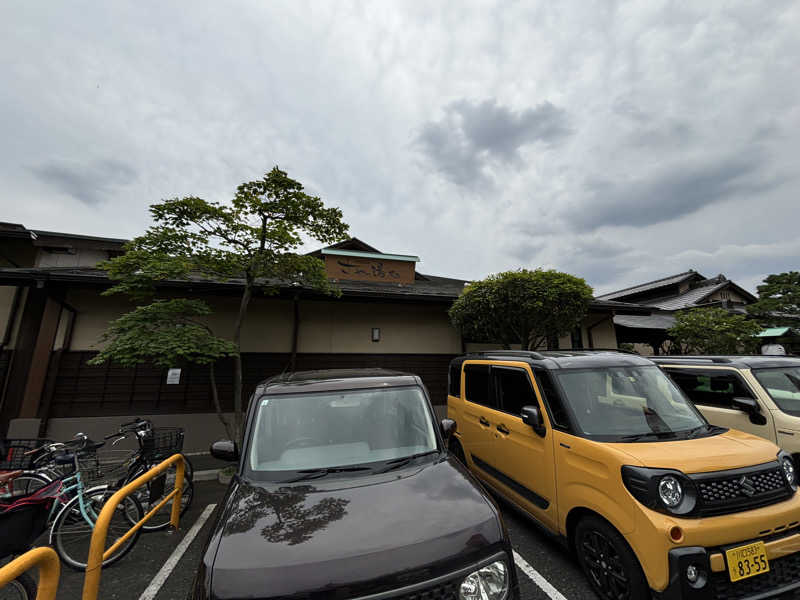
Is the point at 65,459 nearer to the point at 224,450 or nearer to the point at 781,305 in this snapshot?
the point at 224,450

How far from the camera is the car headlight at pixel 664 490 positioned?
82.7 inches

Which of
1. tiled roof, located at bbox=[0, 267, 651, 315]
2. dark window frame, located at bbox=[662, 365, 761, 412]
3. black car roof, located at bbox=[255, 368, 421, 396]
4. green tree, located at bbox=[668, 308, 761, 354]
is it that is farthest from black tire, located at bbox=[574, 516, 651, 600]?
green tree, located at bbox=[668, 308, 761, 354]

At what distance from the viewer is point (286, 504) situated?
1.84 m

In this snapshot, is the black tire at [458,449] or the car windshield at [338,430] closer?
the car windshield at [338,430]

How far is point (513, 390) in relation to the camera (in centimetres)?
362

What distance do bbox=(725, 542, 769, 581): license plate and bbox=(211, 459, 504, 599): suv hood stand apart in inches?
66.8

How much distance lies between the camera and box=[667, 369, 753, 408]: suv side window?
13.9 feet

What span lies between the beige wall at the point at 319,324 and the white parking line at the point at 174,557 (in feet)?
13.9

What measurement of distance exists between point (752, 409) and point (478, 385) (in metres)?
3.47

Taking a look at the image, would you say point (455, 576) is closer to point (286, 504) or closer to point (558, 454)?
point (286, 504)

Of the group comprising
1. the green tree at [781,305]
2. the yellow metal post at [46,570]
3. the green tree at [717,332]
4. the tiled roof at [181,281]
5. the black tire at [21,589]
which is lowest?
the black tire at [21,589]

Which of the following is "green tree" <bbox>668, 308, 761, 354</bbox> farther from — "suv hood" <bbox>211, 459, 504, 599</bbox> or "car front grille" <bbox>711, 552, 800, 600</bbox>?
"suv hood" <bbox>211, 459, 504, 599</bbox>

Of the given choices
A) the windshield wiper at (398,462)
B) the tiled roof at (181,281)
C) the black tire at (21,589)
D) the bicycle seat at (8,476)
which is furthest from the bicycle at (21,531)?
the tiled roof at (181,281)

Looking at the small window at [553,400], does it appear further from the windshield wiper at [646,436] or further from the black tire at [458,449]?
the black tire at [458,449]
